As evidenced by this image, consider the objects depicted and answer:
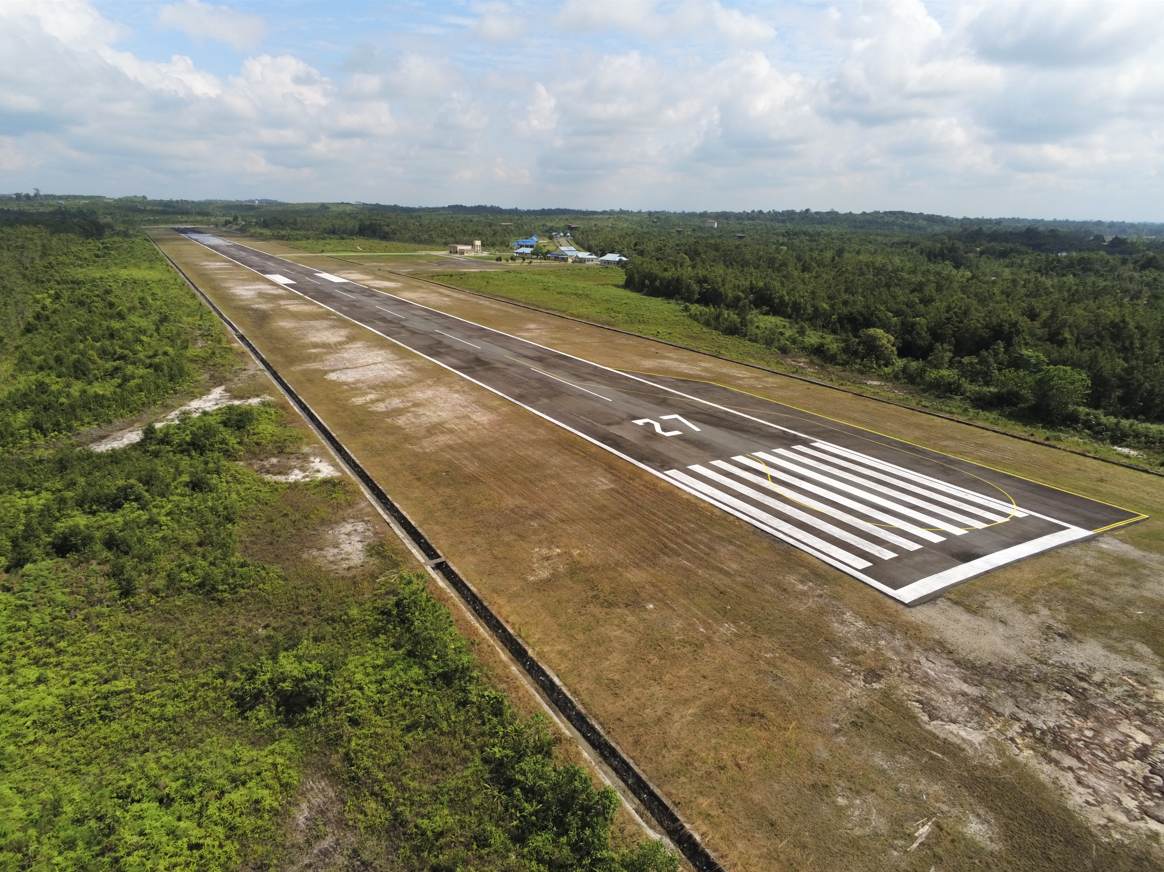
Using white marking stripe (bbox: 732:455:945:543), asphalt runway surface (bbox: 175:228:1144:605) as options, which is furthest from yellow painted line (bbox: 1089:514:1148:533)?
white marking stripe (bbox: 732:455:945:543)

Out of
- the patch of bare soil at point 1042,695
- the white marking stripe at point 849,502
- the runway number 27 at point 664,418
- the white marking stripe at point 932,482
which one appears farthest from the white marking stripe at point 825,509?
the white marking stripe at point 932,482

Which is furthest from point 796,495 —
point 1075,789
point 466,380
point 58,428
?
point 58,428

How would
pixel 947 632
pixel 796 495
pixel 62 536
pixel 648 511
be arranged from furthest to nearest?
pixel 796 495 < pixel 648 511 < pixel 62 536 < pixel 947 632

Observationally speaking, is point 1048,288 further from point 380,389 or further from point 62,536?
point 62,536

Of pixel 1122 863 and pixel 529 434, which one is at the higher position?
pixel 529 434

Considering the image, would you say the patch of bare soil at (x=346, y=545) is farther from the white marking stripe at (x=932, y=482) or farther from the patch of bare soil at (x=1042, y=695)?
the white marking stripe at (x=932, y=482)
